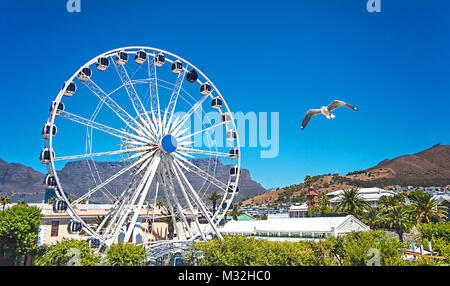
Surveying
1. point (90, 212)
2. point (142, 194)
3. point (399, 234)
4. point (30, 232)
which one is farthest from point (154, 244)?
point (399, 234)

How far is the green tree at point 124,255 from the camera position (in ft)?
92.6

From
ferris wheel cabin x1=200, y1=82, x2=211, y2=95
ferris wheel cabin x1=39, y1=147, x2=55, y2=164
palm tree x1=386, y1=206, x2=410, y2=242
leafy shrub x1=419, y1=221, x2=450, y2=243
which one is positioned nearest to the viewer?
ferris wheel cabin x1=39, y1=147, x2=55, y2=164

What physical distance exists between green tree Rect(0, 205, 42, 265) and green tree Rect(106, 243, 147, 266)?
13.8 m

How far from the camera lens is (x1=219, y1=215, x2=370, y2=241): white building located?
41562mm

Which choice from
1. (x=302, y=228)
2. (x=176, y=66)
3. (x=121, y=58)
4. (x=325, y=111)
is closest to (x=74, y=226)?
(x=121, y=58)

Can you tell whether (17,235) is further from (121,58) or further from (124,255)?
(121,58)

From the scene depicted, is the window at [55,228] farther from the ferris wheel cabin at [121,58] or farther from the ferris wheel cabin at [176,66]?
the ferris wheel cabin at [176,66]

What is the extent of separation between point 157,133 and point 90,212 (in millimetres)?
23872

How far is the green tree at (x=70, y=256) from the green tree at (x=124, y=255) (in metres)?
1.15

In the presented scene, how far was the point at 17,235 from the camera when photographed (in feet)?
121

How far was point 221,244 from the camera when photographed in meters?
32.2

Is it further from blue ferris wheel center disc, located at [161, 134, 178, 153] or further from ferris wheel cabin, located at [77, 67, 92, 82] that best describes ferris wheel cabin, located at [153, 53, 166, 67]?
blue ferris wheel center disc, located at [161, 134, 178, 153]

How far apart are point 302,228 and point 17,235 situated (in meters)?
31.8

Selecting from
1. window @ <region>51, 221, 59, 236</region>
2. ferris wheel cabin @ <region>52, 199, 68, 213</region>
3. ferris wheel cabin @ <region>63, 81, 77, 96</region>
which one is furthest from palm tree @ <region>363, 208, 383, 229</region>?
ferris wheel cabin @ <region>63, 81, 77, 96</region>
